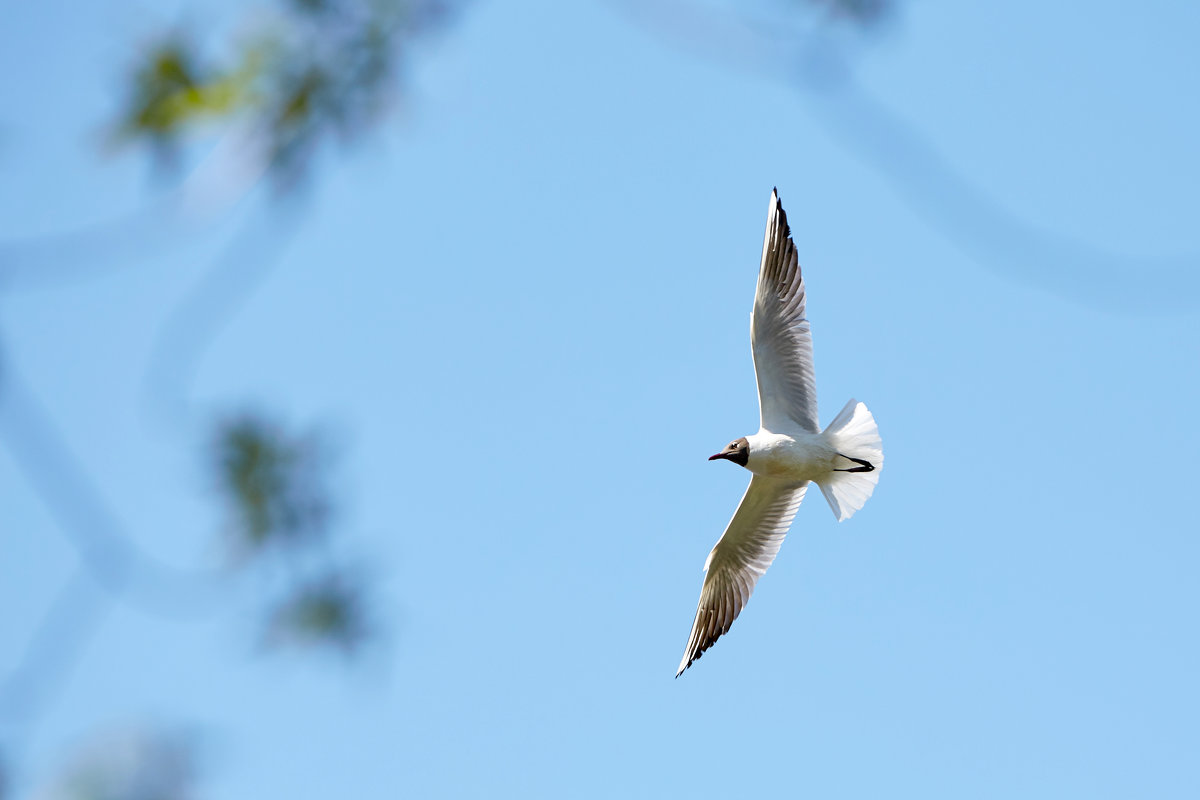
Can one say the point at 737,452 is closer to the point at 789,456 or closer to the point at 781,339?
the point at 789,456

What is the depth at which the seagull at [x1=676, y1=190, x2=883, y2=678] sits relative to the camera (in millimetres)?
6973

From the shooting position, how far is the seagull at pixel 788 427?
6973mm

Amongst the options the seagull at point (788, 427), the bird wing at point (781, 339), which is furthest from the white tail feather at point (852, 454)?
the bird wing at point (781, 339)

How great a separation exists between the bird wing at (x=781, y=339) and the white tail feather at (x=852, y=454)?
27 centimetres

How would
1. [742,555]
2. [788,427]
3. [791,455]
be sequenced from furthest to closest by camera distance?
1. [742,555]
2. [788,427]
3. [791,455]

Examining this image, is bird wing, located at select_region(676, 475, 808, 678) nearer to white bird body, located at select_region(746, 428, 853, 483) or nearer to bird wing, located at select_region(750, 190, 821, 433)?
white bird body, located at select_region(746, 428, 853, 483)

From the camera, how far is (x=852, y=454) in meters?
7.00

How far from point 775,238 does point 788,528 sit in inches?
68.2

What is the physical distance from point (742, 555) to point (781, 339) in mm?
1407

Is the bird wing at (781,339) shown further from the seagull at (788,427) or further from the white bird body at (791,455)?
the white bird body at (791,455)

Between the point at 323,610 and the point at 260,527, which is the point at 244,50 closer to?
the point at 260,527

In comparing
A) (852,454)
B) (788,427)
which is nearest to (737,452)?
(788,427)

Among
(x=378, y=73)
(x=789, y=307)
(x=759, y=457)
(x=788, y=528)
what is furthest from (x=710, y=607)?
(x=378, y=73)

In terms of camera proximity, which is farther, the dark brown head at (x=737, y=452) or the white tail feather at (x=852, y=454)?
the dark brown head at (x=737, y=452)
